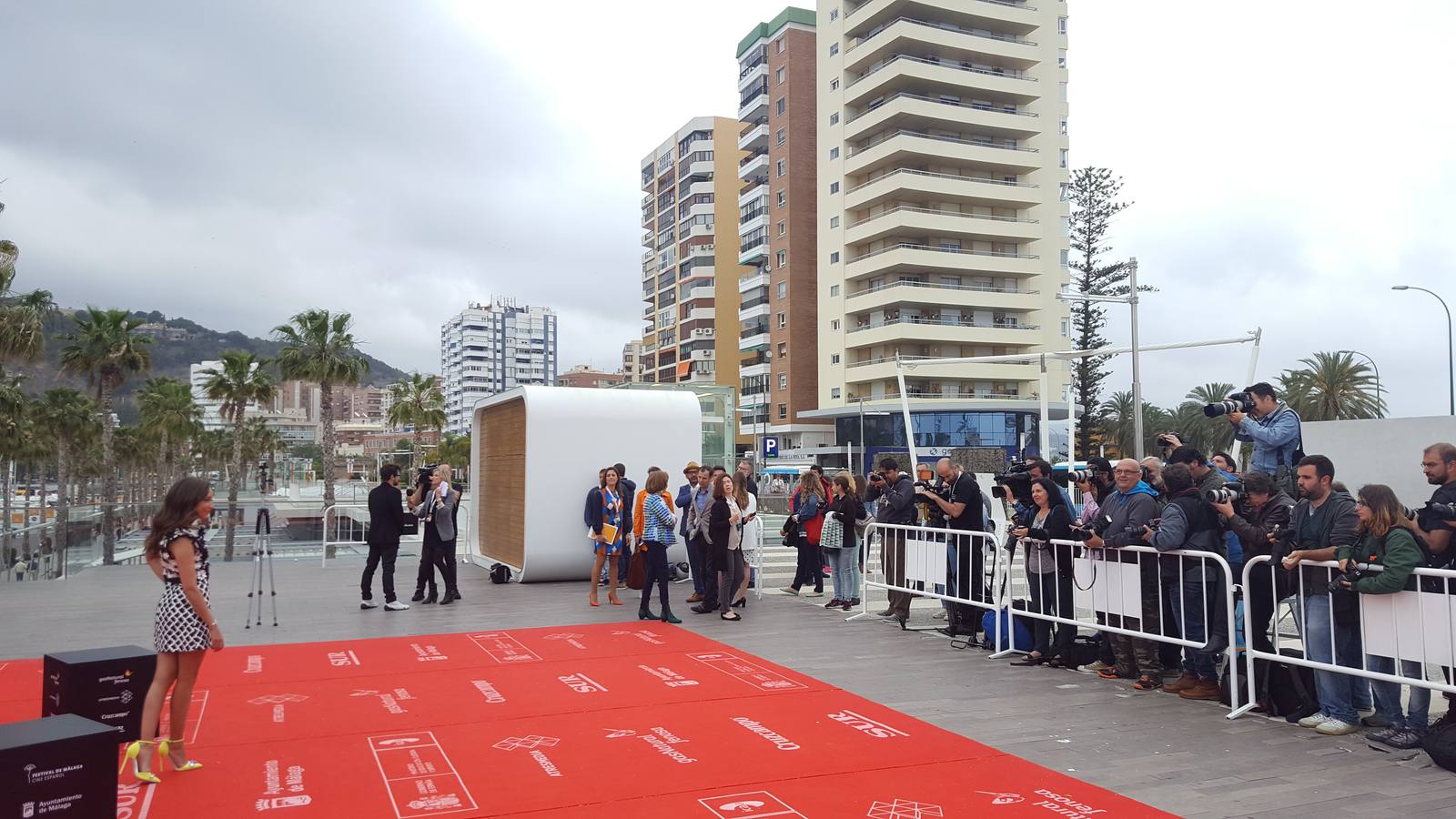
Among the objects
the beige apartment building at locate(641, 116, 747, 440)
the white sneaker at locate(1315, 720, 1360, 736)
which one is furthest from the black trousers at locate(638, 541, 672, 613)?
the beige apartment building at locate(641, 116, 747, 440)

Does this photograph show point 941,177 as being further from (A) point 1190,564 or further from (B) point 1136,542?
(A) point 1190,564

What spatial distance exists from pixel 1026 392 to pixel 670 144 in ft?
174

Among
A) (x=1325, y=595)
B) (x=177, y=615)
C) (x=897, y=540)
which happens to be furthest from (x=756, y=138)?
(x=177, y=615)

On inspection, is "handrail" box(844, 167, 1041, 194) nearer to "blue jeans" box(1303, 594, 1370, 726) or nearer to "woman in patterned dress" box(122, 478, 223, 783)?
"blue jeans" box(1303, 594, 1370, 726)

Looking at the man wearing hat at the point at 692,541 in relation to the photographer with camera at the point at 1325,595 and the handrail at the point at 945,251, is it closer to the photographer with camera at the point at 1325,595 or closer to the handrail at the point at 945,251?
the photographer with camera at the point at 1325,595

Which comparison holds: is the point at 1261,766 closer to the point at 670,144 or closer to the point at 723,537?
the point at 723,537

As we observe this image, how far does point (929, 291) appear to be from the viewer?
62.7 m

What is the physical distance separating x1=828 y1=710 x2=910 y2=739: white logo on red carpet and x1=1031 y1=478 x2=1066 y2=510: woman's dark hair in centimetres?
318

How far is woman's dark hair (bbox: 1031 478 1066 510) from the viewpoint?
30.5 ft

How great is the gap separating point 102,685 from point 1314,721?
26.2 feet

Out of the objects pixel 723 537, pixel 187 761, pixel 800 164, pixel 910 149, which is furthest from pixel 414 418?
pixel 187 761

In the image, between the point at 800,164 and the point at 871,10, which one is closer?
the point at 871,10

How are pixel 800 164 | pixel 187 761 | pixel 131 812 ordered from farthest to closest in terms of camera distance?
pixel 800 164
pixel 187 761
pixel 131 812

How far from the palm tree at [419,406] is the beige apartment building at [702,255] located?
2377 cm
